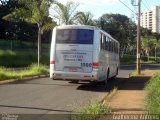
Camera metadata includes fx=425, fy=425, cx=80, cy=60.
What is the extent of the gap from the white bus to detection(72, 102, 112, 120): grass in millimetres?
8443

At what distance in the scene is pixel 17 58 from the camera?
2136 inches

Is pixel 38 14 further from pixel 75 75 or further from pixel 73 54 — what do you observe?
pixel 75 75

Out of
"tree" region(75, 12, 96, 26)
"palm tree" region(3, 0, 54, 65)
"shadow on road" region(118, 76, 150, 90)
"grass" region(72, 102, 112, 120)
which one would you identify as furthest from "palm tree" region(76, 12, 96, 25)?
"grass" region(72, 102, 112, 120)

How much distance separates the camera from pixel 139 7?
3656 cm

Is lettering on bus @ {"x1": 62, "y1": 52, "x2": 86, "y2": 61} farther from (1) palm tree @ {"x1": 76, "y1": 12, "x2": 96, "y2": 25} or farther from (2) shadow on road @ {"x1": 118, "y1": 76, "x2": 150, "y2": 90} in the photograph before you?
(1) palm tree @ {"x1": 76, "y1": 12, "x2": 96, "y2": 25}

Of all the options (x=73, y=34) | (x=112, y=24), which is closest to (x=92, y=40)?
(x=73, y=34)

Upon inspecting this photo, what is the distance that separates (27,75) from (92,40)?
29.2ft

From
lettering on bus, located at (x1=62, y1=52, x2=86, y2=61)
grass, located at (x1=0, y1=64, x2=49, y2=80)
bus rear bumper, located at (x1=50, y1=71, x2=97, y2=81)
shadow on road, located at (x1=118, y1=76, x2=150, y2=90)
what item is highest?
lettering on bus, located at (x1=62, y1=52, x2=86, y2=61)

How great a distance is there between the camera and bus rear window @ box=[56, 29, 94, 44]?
20.7 m

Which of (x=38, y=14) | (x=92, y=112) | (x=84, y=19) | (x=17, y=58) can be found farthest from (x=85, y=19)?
(x=92, y=112)

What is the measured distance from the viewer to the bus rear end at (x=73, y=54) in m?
20.5

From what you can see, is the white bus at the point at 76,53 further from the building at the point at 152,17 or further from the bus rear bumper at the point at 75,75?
the building at the point at 152,17

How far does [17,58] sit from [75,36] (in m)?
34.4

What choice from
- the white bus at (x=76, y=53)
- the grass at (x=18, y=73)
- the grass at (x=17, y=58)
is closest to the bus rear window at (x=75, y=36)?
the white bus at (x=76, y=53)
